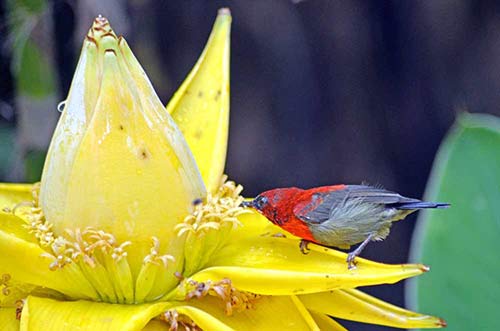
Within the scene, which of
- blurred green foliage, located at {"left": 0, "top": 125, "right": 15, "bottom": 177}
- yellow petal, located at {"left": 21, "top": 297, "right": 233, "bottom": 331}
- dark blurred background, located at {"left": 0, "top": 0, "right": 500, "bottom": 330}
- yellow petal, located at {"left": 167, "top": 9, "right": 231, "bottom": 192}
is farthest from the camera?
dark blurred background, located at {"left": 0, "top": 0, "right": 500, "bottom": 330}

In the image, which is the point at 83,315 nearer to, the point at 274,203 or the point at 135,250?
the point at 135,250

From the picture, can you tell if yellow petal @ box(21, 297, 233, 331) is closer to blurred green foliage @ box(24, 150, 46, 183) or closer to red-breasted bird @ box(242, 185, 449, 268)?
red-breasted bird @ box(242, 185, 449, 268)

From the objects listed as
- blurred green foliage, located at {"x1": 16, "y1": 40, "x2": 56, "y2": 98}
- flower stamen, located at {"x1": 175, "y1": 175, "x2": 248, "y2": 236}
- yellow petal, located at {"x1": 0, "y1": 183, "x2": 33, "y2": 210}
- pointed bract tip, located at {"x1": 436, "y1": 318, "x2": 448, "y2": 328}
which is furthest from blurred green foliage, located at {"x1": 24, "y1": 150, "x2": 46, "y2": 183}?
pointed bract tip, located at {"x1": 436, "y1": 318, "x2": 448, "y2": 328}

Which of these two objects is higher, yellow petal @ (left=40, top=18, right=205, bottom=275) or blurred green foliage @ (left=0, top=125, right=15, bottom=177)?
yellow petal @ (left=40, top=18, right=205, bottom=275)

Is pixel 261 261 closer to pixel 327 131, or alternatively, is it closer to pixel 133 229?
pixel 133 229

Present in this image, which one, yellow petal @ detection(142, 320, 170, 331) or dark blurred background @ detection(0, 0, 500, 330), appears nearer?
yellow petal @ detection(142, 320, 170, 331)

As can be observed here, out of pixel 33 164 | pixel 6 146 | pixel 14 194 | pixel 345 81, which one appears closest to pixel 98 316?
pixel 14 194
